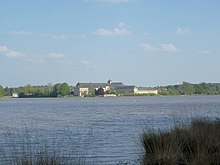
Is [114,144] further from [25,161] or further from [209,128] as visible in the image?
[25,161]

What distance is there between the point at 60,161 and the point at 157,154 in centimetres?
439

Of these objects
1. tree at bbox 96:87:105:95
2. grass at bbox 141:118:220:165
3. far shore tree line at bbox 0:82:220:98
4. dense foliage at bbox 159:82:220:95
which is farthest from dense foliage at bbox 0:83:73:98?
grass at bbox 141:118:220:165

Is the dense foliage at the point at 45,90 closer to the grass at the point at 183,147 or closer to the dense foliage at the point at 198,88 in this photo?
the dense foliage at the point at 198,88

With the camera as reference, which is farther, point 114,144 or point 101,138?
point 101,138

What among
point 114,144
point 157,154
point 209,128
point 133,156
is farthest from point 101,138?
point 157,154

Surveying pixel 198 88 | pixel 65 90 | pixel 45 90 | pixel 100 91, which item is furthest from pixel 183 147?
pixel 100 91

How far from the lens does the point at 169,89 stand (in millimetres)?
190000

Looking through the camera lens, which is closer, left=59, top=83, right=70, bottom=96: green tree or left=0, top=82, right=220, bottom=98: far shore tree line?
left=0, top=82, right=220, bottom=98: far shore tree line

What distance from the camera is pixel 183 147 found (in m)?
12.9

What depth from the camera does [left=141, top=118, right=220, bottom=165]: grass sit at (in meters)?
11.4

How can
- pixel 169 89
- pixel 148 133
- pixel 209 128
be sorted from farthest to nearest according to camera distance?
pixel 169 89
pixel 209 128
pixel 148 133

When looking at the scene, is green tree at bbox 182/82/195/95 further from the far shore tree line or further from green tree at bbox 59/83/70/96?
green tree at bbox 59/83/70/96

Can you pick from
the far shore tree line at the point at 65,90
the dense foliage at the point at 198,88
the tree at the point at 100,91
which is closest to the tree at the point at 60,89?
the far shore tree line at the point at 65,90

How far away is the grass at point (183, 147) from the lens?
37.5ft
